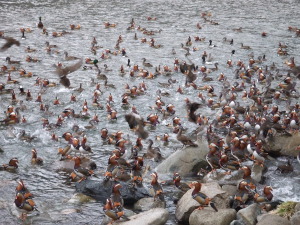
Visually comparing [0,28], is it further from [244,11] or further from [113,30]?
[244,11]

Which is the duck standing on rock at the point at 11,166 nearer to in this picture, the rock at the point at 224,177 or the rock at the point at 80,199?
the rock at the point at 80,199

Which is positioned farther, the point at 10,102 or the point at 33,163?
the point at 10,102

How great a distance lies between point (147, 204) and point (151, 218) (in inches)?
53.8

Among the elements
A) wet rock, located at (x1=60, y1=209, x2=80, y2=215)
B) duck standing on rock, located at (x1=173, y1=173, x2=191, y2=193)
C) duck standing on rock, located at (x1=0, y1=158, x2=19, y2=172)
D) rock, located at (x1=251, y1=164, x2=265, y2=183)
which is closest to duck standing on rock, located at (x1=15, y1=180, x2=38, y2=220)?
wet rock, located at (x1=60, y1=209, x2=80, y2=215)

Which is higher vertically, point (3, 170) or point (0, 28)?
point (0, 28)

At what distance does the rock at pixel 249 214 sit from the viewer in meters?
12.0

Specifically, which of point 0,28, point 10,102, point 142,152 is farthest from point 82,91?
point 0,28

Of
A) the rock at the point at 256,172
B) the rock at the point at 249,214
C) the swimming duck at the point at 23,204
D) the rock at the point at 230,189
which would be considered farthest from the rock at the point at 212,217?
the swimming duck at the point at 23,204

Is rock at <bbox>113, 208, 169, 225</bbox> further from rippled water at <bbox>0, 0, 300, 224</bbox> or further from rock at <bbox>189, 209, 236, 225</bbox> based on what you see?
rock at <bbox>189, 209, 236, 225</bbox>

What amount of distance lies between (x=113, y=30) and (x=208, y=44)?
7614 mm

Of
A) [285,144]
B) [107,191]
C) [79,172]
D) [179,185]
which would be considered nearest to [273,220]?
[179,185]

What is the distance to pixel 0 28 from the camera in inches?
1336

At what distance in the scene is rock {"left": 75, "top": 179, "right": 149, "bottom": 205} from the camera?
1366 cm

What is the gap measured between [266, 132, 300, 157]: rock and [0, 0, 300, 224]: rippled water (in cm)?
252
